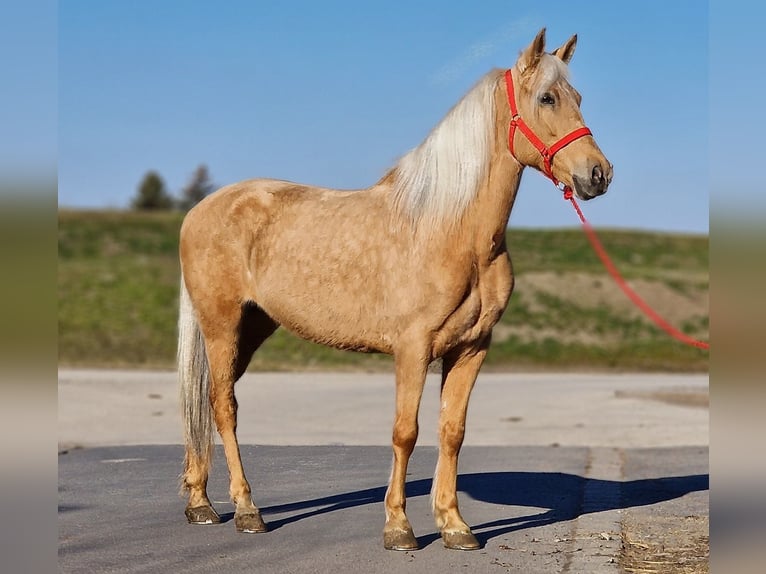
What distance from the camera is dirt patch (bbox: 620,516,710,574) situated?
5160 millimetres

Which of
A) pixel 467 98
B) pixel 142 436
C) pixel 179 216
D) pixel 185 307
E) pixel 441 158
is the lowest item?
pixel 142 436

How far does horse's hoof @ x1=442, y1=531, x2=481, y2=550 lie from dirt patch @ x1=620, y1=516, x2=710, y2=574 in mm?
797

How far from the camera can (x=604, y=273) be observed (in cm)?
3086

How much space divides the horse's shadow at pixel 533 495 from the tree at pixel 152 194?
5884 centimetres

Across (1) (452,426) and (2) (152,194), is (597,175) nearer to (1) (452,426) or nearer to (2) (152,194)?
(1) (452,426)

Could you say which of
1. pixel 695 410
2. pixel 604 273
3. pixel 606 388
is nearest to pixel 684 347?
pixel 604 273

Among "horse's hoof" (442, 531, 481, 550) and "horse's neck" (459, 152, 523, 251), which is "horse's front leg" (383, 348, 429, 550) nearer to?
"horse's hoof" (442, 531, 481, 550)

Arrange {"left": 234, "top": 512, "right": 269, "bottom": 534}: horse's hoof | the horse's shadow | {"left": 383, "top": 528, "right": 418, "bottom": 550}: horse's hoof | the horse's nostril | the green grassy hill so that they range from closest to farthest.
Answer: the horse's nostril < {"left": 383, "top": 528, "right": 418, "bottom": 550}: horse's hoof < {"left": 234, "top": 512, "right": 269, "bottom": 534}: horse's hoof < the horse's shadow < the green grassy hill

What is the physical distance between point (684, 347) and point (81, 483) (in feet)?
68.2

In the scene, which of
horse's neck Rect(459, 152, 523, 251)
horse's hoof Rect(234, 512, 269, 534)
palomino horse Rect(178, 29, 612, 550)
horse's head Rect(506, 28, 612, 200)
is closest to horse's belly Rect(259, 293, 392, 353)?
palomino horse Rect(178, 29, 612, 550)

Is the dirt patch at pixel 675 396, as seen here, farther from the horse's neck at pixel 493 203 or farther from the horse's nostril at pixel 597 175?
the horse's nostril at pixel 597 175

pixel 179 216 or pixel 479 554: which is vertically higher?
pixel 179 216

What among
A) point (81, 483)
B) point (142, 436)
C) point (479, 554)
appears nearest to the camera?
point (479, 554)

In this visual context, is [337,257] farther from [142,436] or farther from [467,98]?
[142,436]
